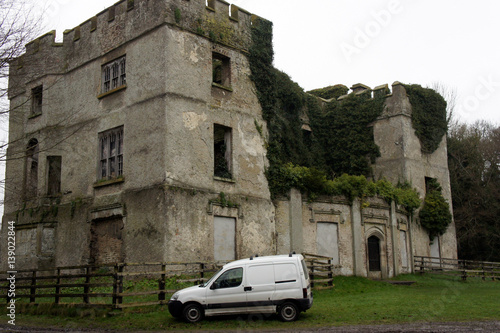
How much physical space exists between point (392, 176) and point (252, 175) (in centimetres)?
1162

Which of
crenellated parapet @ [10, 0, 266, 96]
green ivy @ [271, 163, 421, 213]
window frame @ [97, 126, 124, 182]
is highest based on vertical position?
crenellated parapet @ [10, 0, 266, 96]

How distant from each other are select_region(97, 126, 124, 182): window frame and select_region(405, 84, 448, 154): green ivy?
18.8 m

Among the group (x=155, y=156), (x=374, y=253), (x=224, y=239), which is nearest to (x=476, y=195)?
(x=374, y=253)

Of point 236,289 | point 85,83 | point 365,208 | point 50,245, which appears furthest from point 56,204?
point 365,208

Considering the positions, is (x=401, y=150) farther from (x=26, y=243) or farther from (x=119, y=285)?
(x=26, y=243)

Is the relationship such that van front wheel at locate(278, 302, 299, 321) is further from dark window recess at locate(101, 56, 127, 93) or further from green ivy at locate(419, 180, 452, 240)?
green ivy at locate(419, 180, 452, 240)

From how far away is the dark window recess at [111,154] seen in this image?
70.5 ft

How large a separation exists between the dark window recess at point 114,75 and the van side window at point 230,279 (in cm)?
1138

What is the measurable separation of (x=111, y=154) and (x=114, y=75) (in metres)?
3.62

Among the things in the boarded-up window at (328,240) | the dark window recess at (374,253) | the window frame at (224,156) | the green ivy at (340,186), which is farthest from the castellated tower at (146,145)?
the dark window recess at (374,253)

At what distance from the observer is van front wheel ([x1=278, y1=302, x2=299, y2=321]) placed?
13.6 meters

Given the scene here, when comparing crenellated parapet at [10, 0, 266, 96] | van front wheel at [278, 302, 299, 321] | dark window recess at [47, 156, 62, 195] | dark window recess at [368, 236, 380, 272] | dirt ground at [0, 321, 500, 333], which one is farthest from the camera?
dark window recess at [368, 236, 380, 272]

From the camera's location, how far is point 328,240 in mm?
25000

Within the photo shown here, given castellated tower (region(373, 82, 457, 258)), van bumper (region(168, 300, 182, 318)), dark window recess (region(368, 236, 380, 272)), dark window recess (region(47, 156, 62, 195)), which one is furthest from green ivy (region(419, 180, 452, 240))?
van bumper (region(168, 300, 182, 318))
